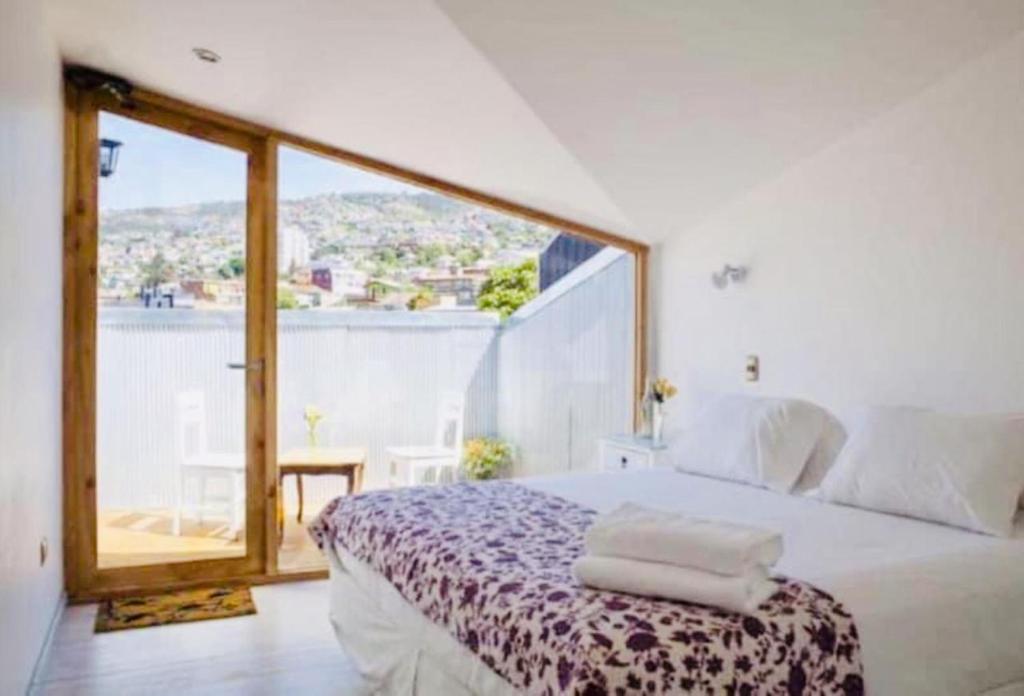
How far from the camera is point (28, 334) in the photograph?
3.05 m

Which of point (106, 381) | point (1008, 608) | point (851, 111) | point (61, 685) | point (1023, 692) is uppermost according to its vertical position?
point (851, 111)

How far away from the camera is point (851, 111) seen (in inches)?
137

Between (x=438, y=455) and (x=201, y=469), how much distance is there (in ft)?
4.02

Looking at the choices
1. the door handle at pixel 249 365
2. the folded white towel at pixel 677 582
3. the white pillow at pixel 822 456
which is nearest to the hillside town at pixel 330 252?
the door handle at pixel 249 365

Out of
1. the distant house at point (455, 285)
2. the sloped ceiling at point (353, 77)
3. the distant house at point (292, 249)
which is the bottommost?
the distant house at point (455, 285)

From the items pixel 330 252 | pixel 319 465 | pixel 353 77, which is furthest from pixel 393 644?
pixel 330 252

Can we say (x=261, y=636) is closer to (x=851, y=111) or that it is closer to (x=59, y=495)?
(x=59, y=495)

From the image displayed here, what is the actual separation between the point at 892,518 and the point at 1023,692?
0.68 metres

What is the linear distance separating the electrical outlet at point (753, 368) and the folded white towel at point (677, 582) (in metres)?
2.25

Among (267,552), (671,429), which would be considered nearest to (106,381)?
(267,552)

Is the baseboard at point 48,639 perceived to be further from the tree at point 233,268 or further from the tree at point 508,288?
the tree at point 508,288

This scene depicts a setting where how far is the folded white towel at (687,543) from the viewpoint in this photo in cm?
192

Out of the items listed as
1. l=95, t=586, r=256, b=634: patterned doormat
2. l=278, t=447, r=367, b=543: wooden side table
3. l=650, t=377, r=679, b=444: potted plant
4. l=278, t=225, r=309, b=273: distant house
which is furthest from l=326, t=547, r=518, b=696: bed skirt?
l=650, t=377, r=679, b=444: potted plant

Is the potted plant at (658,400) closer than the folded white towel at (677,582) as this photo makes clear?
No
